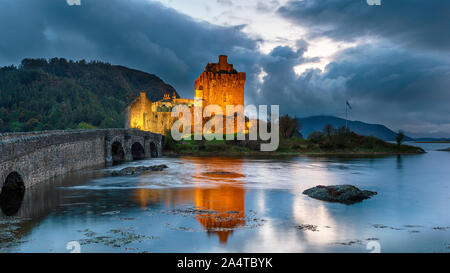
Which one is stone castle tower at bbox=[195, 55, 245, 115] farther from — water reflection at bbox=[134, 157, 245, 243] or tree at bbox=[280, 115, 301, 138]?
water reflection at bbox=[134, 157, 245, 243]

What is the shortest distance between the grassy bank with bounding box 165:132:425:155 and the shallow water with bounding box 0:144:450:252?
107 ft

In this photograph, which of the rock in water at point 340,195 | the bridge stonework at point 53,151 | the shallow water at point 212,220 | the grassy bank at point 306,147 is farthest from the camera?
the grassy bank at point 306,147

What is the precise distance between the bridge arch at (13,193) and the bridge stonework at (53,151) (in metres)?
0.26

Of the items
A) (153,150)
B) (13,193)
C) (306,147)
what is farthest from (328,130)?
(13,193)

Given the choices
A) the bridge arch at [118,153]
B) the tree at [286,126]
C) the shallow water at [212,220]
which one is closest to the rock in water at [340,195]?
the shallow water at [212,220]

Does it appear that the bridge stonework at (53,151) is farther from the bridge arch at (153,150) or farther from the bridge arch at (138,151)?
the bridge arch at (153,150)

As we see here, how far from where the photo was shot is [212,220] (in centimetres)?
1233

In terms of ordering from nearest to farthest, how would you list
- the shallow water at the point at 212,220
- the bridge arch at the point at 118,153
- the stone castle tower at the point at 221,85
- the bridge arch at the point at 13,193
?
the shallow water at the point at 212,220, the bridge arch at the point at 13,193, the bridge arch at the point at 118,153, the stone castle tower at the point at 221,85

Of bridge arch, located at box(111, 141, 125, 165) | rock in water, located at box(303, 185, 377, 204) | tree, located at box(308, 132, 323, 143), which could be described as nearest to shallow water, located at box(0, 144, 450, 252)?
rock in water, located at box(303, 185, 377, 204)

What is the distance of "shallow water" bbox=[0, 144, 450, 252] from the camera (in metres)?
9.73

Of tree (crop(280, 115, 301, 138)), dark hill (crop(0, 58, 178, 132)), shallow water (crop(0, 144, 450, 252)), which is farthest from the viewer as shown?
dark hill (crop(0, 58, 178, 132))

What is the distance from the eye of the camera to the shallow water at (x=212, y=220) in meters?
9.73

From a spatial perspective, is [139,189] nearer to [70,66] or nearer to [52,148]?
[52,148]
